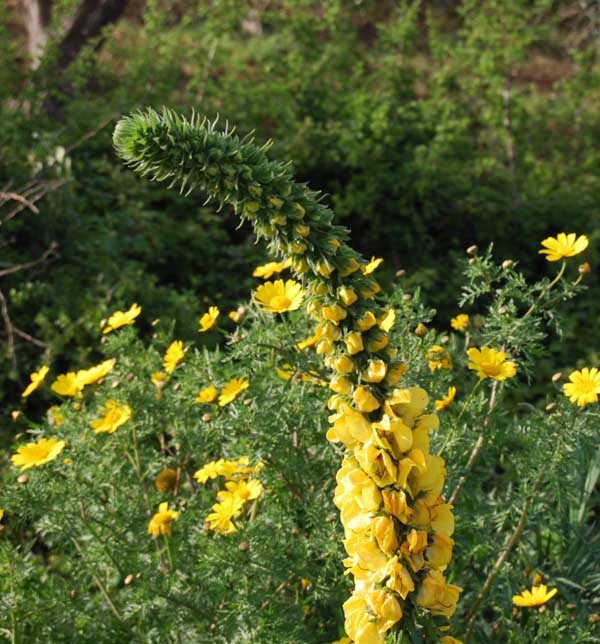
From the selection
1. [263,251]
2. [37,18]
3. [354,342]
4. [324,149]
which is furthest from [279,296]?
[37,18]

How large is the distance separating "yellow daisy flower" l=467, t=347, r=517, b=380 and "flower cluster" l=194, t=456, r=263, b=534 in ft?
1.90

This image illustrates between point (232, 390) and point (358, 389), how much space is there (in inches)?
35.7

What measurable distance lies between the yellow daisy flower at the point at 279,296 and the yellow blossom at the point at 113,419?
1.52 ft

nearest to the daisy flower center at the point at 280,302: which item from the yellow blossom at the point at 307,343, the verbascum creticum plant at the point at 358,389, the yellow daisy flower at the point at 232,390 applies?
the yellow blossom at the point at 307,343

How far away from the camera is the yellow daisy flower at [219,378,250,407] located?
229 cm

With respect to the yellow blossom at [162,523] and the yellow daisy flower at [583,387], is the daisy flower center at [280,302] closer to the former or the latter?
the yellow blossom at [162,523]

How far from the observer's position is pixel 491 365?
7.10 feet

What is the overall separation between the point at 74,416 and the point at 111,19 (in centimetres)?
437

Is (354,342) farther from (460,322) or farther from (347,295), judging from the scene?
(460,322)

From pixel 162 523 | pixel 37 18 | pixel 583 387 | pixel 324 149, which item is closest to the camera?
pixel 583 387

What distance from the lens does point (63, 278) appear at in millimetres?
4383

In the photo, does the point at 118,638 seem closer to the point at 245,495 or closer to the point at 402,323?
the point at 245,495

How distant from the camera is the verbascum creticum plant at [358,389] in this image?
1.43 m

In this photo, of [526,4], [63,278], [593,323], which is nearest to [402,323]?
[63,278]
